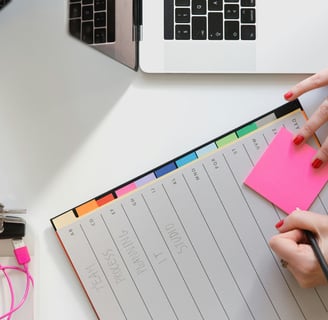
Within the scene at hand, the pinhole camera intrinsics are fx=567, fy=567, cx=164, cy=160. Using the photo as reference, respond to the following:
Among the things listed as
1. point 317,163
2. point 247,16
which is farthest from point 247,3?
point 317,163

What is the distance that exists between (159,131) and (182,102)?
0.05 meters

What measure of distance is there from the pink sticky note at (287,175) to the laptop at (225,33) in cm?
11

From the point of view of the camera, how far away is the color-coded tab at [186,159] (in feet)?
2.60

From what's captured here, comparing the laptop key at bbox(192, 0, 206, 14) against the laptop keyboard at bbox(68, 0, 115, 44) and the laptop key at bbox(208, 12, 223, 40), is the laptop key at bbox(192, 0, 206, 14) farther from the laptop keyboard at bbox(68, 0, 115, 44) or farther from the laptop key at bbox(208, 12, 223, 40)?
the laptop keyboard at bbox(68, 0, 115, 44)

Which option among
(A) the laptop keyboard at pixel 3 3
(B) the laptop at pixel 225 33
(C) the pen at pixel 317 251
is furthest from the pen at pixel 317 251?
(A) the laptop keyboard at pixel 3 3

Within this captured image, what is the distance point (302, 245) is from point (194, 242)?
0.48 ft

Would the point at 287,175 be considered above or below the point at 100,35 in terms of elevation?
below

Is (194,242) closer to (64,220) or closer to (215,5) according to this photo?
(64,220)

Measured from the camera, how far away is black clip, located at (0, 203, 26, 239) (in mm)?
771

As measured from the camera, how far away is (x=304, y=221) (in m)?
0.74

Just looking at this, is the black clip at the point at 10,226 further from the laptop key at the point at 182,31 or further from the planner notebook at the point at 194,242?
the laptop key at the point at 182,31

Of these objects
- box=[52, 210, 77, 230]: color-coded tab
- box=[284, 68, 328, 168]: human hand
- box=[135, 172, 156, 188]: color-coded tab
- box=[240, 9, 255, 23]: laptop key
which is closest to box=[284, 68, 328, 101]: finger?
box=[284, 68, 328, 168]: human hand

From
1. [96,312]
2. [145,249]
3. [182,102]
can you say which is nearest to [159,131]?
[182,102]

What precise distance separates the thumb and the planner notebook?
0.03m
